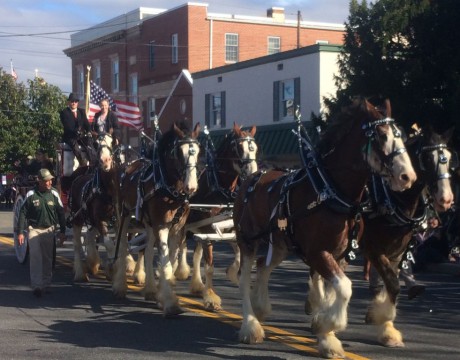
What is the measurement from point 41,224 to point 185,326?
4.06 metres

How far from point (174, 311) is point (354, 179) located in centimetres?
360

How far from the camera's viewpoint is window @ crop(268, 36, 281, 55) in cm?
4909

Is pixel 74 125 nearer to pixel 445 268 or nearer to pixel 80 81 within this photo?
pixel 445 268

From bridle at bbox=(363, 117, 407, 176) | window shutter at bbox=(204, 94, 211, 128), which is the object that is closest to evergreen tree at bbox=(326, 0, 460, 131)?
bridle at bbox=(363, 117, 407, 176)

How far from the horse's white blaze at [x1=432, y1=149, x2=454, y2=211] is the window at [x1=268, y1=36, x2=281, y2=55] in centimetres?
3968

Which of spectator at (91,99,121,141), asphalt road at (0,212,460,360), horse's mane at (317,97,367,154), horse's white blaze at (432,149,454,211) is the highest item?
spectator at (91,99,121,141)

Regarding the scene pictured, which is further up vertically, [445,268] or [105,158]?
[105,158]

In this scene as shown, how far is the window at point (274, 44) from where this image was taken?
49.1 meters

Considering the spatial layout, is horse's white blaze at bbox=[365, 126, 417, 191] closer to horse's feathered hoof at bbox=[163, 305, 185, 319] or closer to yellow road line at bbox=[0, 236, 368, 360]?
yellow road line at bbox=[0, 236, 368, 360]

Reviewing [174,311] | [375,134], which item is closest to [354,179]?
[375,134]

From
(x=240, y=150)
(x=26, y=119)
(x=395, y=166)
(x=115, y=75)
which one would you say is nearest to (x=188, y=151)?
(x=240, y=150)

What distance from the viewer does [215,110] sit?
126ft

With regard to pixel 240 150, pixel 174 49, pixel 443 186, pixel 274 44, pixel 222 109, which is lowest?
pixel 443 186

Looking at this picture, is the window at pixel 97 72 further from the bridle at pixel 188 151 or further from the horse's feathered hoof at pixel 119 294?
the bridle at pixel 188 151
